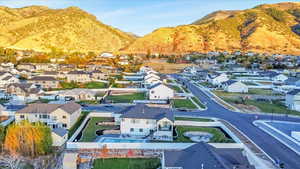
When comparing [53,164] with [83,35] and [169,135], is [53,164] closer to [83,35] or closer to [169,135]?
[169,135]

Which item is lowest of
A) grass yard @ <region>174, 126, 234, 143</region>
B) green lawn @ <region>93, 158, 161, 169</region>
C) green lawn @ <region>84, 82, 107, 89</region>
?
green lawn @ <region>93, 158, 161, 169</region>

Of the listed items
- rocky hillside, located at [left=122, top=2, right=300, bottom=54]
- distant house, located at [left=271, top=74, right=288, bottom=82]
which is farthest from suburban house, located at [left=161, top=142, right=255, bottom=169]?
rocky hillside, located at [left=122, top=2, right=300, bottom=54]

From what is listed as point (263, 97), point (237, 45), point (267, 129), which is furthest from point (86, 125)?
point (237, 45)

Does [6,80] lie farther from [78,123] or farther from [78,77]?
[78,123]

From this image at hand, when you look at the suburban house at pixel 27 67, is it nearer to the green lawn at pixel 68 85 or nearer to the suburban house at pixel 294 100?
the green lawn at pixel 68 85

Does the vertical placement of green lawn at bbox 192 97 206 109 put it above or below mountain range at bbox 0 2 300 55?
below

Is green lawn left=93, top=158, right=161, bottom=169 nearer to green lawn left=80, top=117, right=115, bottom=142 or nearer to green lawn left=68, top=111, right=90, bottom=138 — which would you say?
green lawn left=80, top=117, right=115, bottom=142
